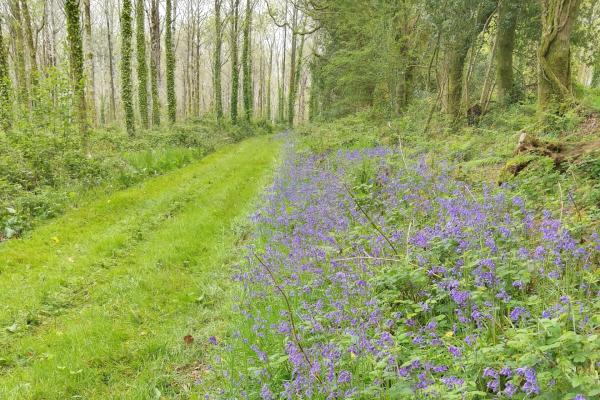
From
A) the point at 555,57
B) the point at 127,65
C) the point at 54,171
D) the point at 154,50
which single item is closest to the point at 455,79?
the point at 555,57

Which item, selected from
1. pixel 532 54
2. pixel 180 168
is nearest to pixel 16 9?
pixel 180 168

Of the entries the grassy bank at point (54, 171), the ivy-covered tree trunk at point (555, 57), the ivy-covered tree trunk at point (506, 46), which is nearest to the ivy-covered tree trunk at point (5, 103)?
the grassy bank at point (54, 171)

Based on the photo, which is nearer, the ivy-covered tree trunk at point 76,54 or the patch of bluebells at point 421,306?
the patch of bluebells at point 421,306

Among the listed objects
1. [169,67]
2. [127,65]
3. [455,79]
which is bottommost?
[455,79]

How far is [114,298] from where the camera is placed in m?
5.64

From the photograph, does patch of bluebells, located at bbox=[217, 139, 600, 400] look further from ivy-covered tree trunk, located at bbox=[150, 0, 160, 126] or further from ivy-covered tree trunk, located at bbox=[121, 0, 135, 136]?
ivy-covered tree trunk, located at bbox=[150, 0, 160, 126]

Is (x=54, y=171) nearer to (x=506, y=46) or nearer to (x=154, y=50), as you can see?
(x=506, y=46)

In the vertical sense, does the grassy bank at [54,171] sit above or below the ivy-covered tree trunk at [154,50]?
below

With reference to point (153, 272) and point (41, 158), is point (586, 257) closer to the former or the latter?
point (153, 272)

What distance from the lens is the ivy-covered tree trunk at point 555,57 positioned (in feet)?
26.7

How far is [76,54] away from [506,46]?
1318cm

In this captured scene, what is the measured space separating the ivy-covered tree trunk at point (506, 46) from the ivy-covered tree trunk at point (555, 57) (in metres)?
4.55

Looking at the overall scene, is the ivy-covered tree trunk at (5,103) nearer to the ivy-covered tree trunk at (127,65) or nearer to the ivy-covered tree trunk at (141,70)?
the ivy-covered tree trunk at (127,65)

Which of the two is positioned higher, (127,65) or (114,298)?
(127,65)
